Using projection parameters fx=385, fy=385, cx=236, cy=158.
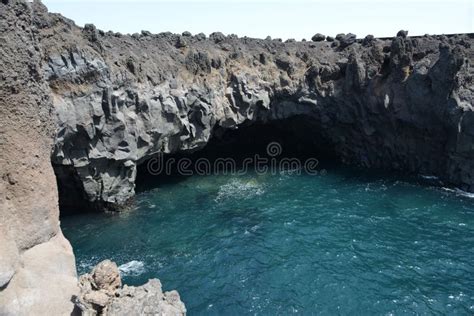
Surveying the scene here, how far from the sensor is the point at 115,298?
12.6m

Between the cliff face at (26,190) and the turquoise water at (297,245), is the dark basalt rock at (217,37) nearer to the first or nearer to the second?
the turquoise water at (297,245)

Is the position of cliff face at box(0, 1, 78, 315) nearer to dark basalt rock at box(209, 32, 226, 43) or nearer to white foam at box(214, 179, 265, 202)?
white foam at box(214, 179, 265, 202)

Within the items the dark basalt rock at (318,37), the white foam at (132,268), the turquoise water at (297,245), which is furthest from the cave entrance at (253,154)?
the white foam at (132,268)

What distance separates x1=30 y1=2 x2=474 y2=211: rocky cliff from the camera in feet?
98.5

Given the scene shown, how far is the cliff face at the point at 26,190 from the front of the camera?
11289 mm

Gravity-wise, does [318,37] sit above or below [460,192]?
above

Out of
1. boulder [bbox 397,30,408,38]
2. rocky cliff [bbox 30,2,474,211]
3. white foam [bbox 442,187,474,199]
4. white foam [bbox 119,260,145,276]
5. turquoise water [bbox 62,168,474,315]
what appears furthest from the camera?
boulder [bbox 397,30,408,38]

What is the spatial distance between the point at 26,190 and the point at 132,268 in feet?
48.1

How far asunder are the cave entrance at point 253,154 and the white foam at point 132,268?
15436 millimetres

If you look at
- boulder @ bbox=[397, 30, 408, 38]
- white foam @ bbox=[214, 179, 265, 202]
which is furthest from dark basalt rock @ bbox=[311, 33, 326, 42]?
white foam @ bbox=[214, 179, 265, 202]

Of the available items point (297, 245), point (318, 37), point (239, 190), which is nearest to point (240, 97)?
point (239, 190)

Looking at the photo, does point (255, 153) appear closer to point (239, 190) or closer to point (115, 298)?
point (239, 190)

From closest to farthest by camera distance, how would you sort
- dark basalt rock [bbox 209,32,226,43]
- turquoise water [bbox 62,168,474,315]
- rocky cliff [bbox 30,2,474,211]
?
turquoise water [bbox 62,168,474,315]
rocky cliff [bbox 30,2,474,211]
dark basalt rock [bbox 209,32,226,43]

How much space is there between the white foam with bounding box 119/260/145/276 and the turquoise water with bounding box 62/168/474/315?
0.12 metres
